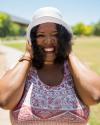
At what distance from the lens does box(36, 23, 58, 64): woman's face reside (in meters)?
2.68

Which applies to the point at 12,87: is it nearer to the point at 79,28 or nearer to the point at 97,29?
the point at 97,29

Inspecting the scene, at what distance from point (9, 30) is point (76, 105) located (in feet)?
300

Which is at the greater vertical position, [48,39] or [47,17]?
[47,17]

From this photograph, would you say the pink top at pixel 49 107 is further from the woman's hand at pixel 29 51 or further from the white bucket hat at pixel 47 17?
the white bucket hat at pixel 47 17

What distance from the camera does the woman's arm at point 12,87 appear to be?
8.36 ft

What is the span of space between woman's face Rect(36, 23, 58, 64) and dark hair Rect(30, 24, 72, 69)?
1.0 inches

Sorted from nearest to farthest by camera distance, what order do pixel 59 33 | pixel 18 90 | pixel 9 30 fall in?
pixel 18 90
pixel 59 33
pixel 9 30

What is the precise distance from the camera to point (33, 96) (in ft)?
8.56

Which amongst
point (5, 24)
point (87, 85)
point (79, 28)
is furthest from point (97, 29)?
point (87, 85)

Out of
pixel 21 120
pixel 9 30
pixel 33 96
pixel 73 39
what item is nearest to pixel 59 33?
pixel 73 39

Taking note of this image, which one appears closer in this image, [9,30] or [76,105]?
[76,105]

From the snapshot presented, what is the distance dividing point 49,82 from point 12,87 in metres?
0.26

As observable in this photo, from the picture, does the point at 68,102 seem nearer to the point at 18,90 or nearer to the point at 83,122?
the point at 83,122

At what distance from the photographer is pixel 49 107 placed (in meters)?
2.60
